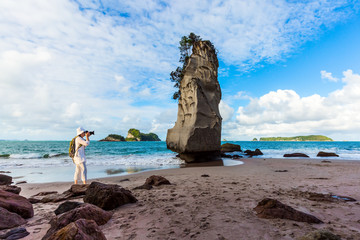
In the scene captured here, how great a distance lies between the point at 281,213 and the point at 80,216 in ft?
11.0

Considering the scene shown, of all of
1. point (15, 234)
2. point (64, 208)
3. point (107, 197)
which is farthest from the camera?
point (107, 197)

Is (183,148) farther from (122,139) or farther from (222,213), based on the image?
(122,139)

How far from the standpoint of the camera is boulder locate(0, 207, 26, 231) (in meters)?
3.18

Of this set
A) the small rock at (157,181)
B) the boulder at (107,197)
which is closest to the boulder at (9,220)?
the boulder at (107,197)

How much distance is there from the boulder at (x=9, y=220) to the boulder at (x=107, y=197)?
1.22 metres

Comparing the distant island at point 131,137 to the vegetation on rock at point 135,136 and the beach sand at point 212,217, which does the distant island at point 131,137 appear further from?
the beach sand at point 212,217

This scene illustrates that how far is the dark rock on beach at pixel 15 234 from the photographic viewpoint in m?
2.86

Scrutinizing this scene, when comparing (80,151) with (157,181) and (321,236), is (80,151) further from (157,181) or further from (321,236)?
(321,236)

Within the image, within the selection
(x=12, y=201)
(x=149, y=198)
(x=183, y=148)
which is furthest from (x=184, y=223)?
(x=183, y=148)

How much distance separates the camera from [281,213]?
331 centimetres

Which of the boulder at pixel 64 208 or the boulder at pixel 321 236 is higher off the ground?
the boulder at pixel 321 236

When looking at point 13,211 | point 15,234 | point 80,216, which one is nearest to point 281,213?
point 80,216

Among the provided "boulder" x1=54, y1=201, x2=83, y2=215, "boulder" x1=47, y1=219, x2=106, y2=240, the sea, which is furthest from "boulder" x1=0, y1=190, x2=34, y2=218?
the sea

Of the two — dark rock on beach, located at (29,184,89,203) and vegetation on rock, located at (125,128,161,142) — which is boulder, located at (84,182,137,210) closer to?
dark rock on beach, located at (29,184,89,203)
